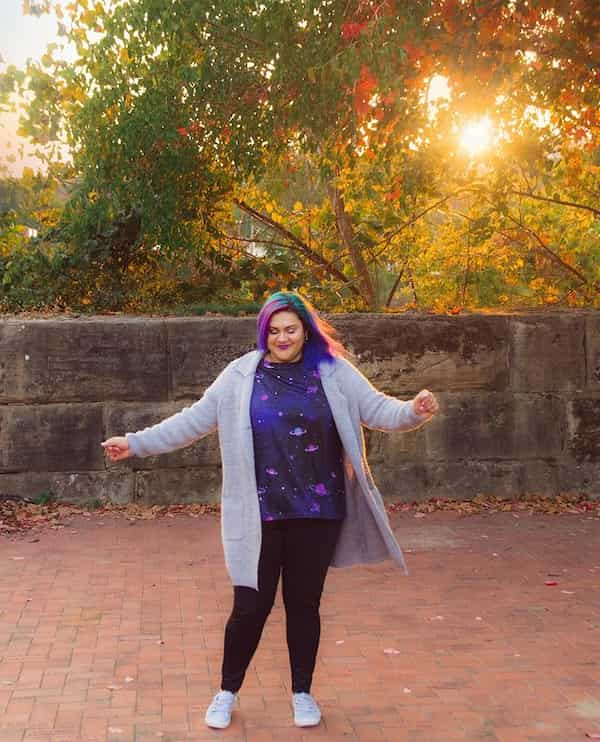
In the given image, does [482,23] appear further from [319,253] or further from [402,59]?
[319,253]

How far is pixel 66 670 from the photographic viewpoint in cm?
521

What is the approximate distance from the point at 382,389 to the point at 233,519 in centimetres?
548

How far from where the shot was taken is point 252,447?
173 inches

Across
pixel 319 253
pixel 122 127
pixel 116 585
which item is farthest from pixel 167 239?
pixel 116 585

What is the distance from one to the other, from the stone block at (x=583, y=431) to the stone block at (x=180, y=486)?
10.3ft

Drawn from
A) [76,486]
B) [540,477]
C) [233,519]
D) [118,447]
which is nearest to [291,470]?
[233,519]

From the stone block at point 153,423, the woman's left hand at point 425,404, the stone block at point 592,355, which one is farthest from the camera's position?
the stone block at point 592,355

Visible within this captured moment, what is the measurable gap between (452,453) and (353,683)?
503cm

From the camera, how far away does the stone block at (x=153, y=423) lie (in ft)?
31.2

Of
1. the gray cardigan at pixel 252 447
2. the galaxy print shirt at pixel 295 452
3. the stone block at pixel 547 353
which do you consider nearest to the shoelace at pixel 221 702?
the gray cardigan at pixel 252 447

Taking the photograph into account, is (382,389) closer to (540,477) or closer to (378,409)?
(540,477)

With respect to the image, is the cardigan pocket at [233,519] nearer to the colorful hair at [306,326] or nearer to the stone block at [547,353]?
the colorful hair at [306,326]

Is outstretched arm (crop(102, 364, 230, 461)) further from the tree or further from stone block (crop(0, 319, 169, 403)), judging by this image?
stone block (crop(0, 319, 169, 403))

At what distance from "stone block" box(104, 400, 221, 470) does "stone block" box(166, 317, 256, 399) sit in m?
0.20
